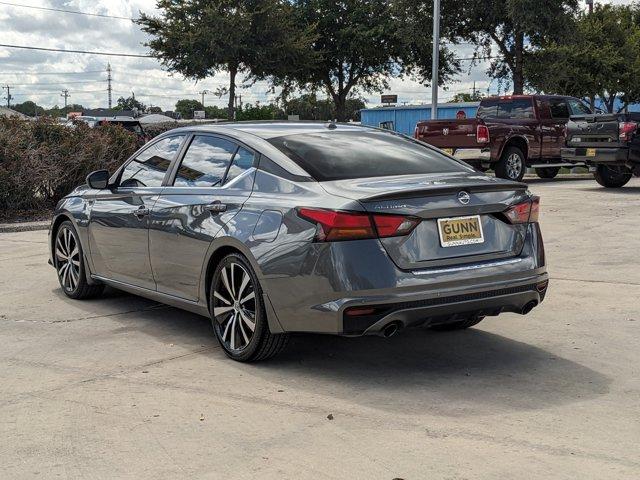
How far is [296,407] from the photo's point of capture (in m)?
4.70

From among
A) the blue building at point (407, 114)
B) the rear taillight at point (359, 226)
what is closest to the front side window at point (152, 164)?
the rear taillight at point (359, 226)

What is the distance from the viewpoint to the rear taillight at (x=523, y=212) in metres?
5.39

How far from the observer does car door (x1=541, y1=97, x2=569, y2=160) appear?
2019 cm

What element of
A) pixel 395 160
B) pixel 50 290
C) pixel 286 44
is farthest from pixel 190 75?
pixel 395 160

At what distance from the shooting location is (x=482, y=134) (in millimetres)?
19281

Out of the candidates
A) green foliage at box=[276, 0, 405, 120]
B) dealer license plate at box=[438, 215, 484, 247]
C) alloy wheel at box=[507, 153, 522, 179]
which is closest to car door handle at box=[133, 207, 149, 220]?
dealer license plate at box=[438, 215, 484, 247]

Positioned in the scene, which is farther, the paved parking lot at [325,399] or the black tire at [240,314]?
the black tire at [240,314]

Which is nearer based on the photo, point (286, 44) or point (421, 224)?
point (421, 224)

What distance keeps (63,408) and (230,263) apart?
1.40m

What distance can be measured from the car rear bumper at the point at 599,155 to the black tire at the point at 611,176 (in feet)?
2.65

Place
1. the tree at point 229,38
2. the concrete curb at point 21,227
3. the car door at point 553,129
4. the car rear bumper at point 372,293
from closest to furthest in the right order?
the car rear bumper at point 372,293 → the concrete curb at point 21,227 → the car door at point 553,129 → the tree at point 229,38

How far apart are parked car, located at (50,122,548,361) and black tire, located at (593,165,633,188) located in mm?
12686

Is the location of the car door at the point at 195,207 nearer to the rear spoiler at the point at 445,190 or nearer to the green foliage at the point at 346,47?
the rear spoiler at the point at 445,190

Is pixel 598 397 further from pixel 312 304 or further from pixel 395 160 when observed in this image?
pixel 395 160
